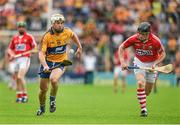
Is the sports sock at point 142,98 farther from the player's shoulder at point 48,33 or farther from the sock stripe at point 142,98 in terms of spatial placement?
the player's shoulder at point 48,33

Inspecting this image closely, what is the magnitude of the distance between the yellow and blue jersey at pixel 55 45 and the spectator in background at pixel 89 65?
2412 cm

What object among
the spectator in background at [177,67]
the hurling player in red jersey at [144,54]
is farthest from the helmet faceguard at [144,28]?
the spectator in background at [177,67]

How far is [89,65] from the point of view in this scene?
1705 inches

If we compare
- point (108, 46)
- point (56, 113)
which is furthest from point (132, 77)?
point (56, 113)

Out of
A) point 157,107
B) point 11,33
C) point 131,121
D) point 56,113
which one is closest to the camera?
point 131,121

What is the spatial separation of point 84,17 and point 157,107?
2126cm

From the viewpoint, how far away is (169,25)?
143 feet

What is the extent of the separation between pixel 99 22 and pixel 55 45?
25.5m

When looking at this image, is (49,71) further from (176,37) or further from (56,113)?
(176,37)

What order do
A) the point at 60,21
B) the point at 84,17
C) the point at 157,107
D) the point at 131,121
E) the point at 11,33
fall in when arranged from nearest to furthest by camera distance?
the point at 131,121
the point at 60,21
the point at 157,107
the point at 11,33
the point at 84,17

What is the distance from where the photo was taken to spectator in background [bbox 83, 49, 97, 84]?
142 ft

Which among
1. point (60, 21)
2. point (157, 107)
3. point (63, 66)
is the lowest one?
point (157, 107)

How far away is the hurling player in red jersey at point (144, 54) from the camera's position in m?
19.0

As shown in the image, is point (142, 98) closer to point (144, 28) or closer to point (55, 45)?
point (144, 28)
